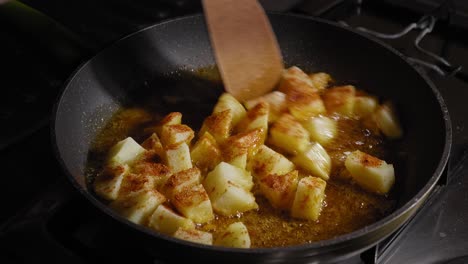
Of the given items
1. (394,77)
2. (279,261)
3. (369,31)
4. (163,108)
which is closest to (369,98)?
(394,77)

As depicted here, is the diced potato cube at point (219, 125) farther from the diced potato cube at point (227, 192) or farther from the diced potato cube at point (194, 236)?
the diced potato cube at point (194, 236)

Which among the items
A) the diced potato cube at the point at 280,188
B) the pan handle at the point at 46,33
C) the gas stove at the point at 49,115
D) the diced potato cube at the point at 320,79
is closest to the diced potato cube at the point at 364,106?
the diced potato cube at the point at 320,79

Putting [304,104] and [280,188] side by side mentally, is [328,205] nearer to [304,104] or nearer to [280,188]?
[280,188]

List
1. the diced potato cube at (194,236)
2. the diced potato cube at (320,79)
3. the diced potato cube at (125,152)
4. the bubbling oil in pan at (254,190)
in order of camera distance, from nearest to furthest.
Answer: the diced potato cube at (194,236) → the bubbling oil in pan at (254,190) → the diced potato cube at (125,152) → the diced potato cube at (320,79)

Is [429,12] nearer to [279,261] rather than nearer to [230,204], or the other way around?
[230,204]

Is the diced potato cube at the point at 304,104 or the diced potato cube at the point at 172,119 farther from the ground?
the diced potato cube at the point at 304,104
